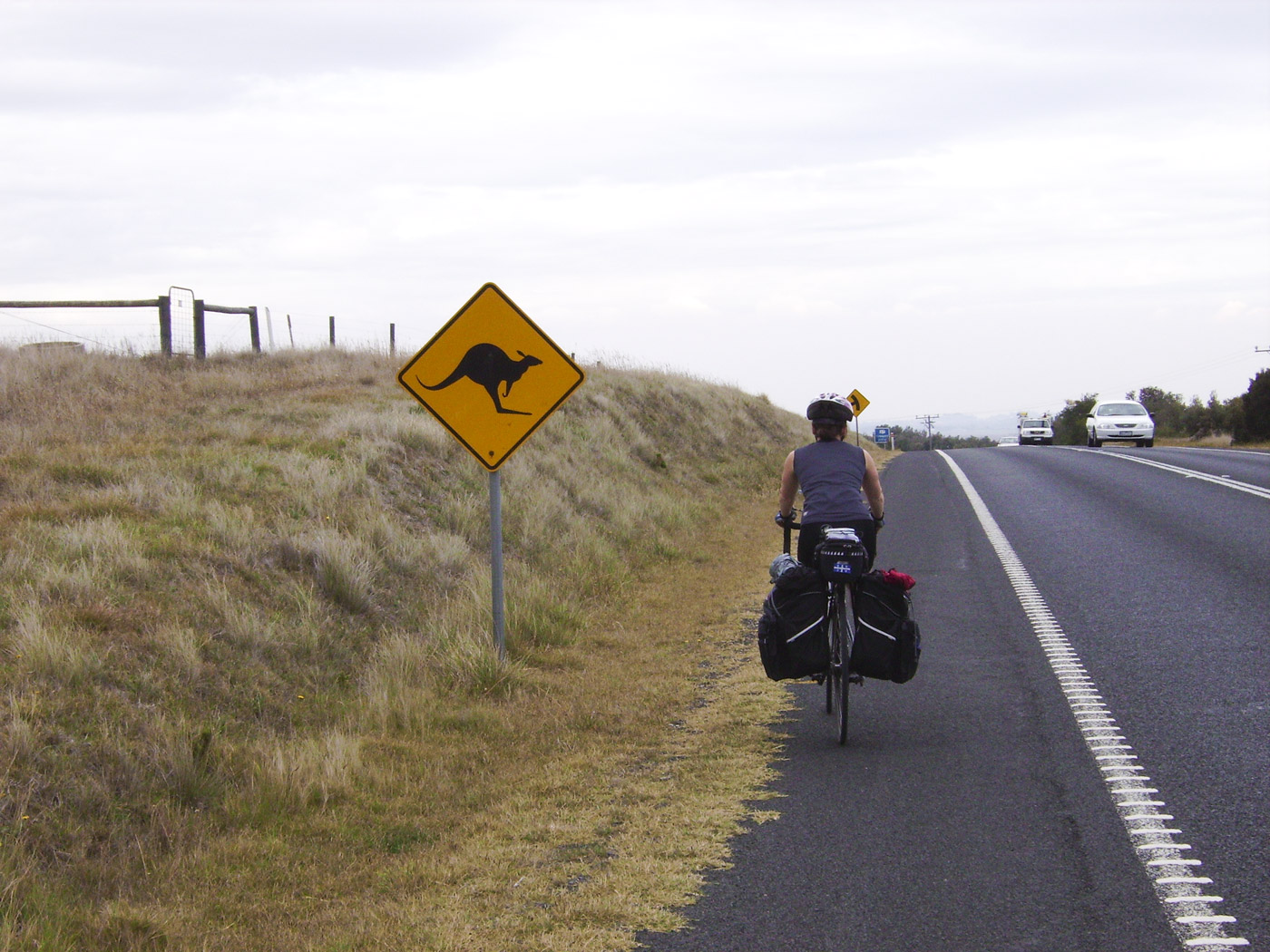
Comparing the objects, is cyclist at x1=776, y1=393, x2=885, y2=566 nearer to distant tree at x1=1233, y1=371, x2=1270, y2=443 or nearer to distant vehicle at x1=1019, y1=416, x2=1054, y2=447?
distant tree at x1=1233, y1=371, x2=1270, y2=443

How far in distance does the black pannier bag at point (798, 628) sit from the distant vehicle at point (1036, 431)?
166 feet

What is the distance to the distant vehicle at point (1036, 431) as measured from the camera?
5372 cm

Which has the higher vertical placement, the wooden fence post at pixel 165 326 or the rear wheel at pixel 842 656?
the wooden fence post at pixel 165 326

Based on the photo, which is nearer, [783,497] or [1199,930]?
[1199,930]

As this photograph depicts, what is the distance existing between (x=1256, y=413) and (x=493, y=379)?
1601 inches

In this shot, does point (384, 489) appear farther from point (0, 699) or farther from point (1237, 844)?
point (1237, 844)

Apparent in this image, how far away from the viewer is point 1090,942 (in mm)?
3699

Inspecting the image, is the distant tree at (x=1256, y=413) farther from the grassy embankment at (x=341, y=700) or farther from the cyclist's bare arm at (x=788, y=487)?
the cyclist's bare arm at (x=788, y=487)

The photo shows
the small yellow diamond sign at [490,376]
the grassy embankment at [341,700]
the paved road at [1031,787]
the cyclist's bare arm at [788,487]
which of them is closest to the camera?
the paved road at [1031,787]

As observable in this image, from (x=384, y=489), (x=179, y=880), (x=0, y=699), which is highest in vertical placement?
(x=384, y=489)

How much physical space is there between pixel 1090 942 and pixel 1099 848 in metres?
0.85

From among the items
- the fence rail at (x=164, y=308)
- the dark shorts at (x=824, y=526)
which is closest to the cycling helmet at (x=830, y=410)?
the dark shorts at (x=824, y=526)

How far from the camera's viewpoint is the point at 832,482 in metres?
6.75

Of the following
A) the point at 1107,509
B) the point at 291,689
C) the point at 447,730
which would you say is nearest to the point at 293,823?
the point at 447,730
